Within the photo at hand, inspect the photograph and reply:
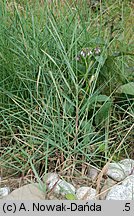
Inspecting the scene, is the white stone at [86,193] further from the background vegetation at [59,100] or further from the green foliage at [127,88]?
the green foliage at [127,88]

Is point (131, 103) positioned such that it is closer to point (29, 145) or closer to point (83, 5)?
point (29, 145)

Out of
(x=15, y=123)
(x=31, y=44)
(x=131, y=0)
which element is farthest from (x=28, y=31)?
(x=131, y=0)

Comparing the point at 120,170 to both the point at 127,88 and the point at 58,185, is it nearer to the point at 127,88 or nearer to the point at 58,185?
the point at 58,185

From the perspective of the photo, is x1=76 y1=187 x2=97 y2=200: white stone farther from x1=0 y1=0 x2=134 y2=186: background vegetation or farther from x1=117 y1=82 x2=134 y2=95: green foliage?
x1=117 y1=82 x2=134 y2=95: green foliage

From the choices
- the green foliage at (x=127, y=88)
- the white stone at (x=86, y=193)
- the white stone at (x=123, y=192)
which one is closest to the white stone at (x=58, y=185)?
the white stone at (x=86, y=193)

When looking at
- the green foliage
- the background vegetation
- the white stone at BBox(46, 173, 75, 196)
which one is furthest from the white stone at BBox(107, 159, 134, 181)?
the green foliage

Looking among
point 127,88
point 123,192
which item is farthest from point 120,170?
point 127,88

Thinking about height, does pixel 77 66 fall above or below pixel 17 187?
above

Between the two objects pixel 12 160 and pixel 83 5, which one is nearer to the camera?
pixel 12 160
